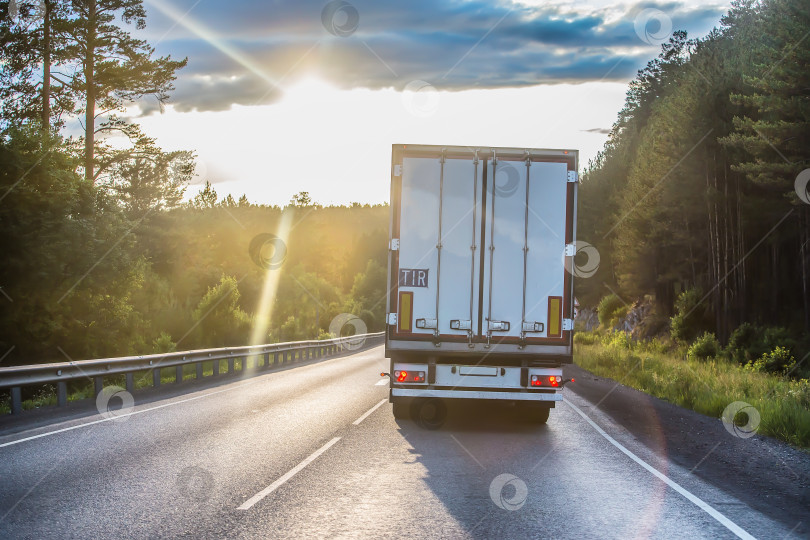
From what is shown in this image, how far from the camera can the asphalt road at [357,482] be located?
18.9 ft

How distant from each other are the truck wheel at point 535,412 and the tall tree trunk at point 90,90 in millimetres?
25389

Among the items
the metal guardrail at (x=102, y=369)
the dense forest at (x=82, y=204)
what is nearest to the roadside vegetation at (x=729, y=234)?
the metal guardrail at (x=102, y=369)

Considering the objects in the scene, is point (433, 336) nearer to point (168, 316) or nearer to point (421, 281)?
point (421, 281)

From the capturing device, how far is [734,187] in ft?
125

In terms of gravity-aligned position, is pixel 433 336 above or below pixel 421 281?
below

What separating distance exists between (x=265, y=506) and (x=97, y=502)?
1492 millimetres

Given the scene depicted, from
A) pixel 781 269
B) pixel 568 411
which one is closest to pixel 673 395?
pixel 568 411

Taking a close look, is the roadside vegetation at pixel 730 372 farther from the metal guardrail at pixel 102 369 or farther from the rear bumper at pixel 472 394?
the metal guardrail at pixel 102 369

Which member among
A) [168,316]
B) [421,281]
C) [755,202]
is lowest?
[168,316]

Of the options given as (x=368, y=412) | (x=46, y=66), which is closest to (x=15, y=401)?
(x=368, y=412)

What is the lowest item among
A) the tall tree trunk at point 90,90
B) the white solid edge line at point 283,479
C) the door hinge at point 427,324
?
the white solid edge line at point 283,479

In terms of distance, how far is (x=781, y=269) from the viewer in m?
39.1

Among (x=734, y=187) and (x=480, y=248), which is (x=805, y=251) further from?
(x=480, y=248)

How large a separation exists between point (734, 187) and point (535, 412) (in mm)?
31153
